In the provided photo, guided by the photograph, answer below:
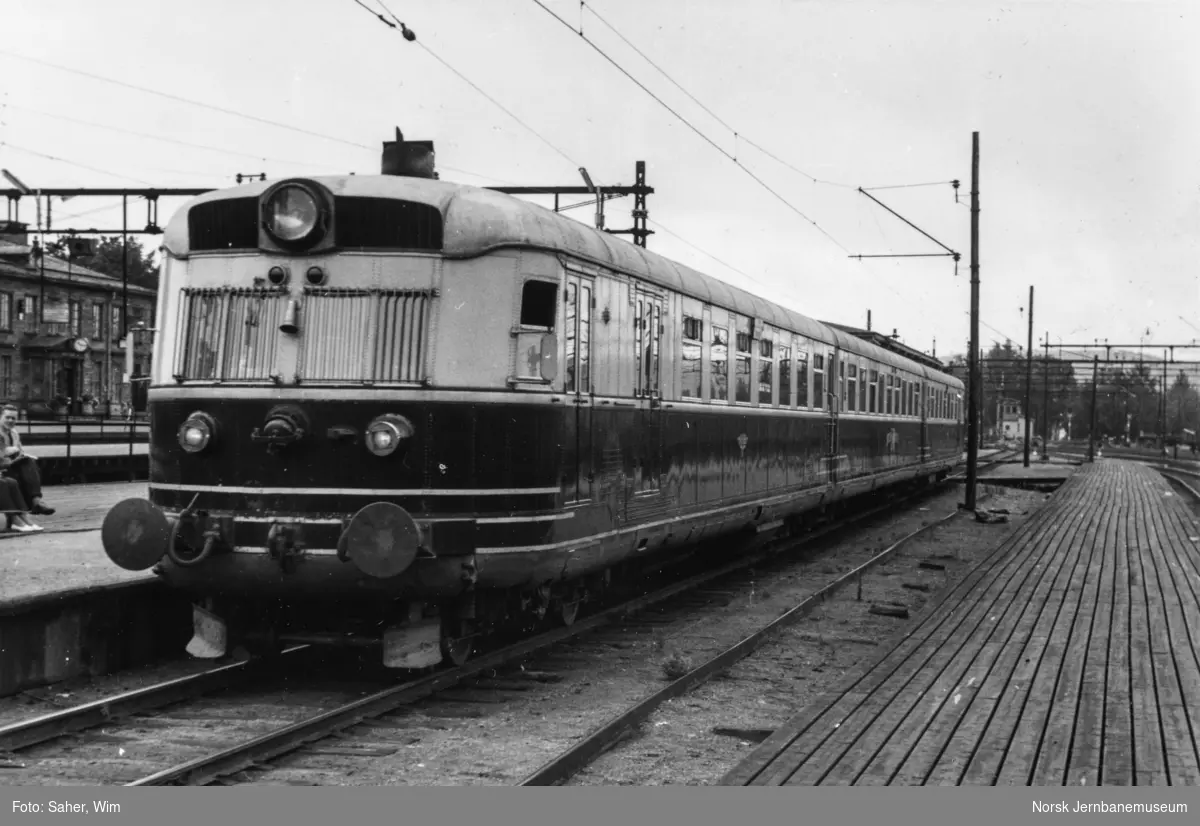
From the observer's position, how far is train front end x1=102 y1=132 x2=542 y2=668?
7.99 m

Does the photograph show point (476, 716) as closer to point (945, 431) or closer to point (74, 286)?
point (945, 431)

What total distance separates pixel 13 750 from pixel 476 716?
257 cm

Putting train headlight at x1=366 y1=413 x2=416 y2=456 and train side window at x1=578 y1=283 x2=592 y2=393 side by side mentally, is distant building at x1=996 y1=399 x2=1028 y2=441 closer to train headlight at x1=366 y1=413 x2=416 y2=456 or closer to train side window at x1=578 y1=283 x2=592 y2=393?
train side window at x1=578 y1=283 x2=592 y2=393

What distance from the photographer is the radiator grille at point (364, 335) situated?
8.09 meters

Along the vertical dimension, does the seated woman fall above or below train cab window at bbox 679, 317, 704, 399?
below

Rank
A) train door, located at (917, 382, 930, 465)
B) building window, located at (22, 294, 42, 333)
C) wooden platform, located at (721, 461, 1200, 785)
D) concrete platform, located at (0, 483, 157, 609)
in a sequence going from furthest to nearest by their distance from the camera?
building window, located at (22, 294, 42, 333) → train door, located at (917, 382, 930, 465) → concrete platform, located at (0, 483, 157, 609) → wooden platform, located at (721, 461, 1200, 785)

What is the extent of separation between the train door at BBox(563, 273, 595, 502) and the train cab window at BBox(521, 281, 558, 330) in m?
0.21

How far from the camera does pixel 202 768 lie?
248 inches

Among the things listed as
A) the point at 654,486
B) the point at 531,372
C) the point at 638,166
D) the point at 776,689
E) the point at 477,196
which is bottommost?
the point at 776,689

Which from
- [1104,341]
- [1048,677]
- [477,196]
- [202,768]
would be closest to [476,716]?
[202,768]

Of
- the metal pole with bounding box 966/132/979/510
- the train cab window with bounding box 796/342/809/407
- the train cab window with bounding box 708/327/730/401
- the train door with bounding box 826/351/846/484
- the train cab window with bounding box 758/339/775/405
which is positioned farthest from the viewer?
the metal pole with bounding box 966/132/979/510

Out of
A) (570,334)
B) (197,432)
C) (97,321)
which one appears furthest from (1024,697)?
(97,321)

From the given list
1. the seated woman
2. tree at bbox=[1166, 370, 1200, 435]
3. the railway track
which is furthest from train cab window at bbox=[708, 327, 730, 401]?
tree at bbox=[1166, 370, 1200, 435]

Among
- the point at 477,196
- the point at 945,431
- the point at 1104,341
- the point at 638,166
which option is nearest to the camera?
the point at 477,196
